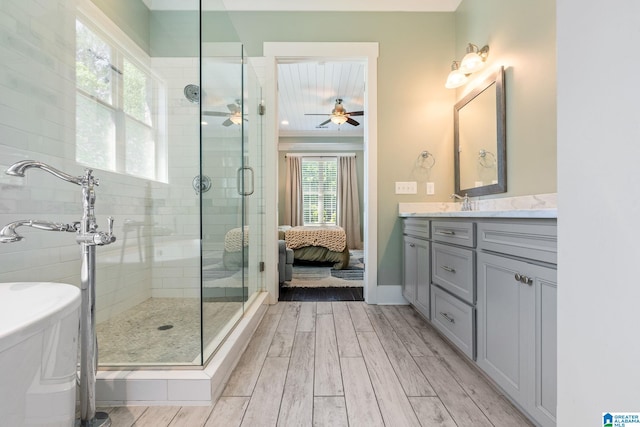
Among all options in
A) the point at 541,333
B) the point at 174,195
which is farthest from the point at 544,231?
the point at 174,195

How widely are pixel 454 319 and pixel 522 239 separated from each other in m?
0.74

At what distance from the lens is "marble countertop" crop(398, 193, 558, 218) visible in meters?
1.06

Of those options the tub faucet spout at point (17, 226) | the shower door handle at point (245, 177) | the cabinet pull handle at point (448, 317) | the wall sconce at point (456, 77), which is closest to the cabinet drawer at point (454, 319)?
the cabinet pull handle at point (448, 317)

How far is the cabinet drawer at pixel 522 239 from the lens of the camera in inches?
38.6

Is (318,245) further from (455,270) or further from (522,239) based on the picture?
(522,239)

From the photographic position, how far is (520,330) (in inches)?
44.2

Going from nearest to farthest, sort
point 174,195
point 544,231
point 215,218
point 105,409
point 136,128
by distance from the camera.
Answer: point 544,231, point 105,409, point 215,218, point 174,195, point 136,128

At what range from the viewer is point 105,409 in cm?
122

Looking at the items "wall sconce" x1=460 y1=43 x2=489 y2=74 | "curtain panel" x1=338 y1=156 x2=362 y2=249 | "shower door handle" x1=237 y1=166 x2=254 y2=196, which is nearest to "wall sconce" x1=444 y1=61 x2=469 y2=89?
"wall sconce" x1=460 y1=43 x2=489 y2=74

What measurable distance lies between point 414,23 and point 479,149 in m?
1.39

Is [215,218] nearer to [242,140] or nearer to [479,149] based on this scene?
[242,140]

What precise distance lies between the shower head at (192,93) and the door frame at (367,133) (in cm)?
83

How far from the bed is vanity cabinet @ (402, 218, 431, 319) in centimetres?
181

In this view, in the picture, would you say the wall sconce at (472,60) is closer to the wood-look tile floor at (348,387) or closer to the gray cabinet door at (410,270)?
the gray cabinet door at (410,270)
